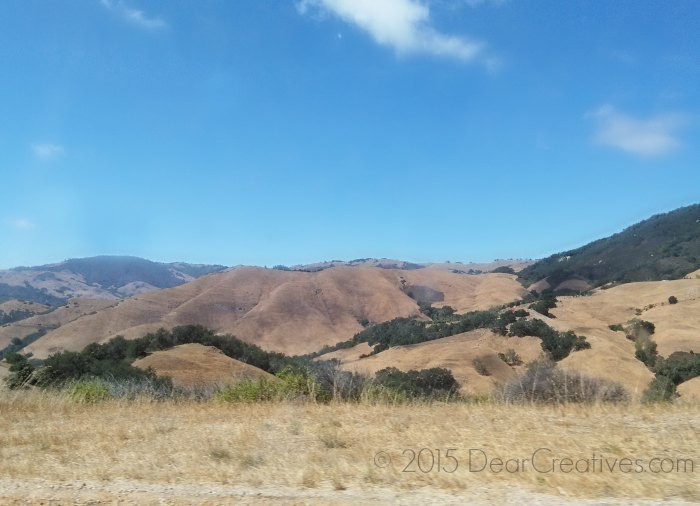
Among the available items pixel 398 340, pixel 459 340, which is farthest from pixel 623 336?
pixel 398 340

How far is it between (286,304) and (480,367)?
214 feet

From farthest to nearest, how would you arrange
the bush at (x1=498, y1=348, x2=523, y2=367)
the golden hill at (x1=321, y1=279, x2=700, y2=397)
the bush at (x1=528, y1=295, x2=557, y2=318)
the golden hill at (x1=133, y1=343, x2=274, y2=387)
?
the bush at (x1=528, y1=295, x2=557, y2=318), the bush at (x1=498, y1=348, x2=523, y2=367), the golden hill at (x1=321, y1=279, x2=700, y2=397), the golden hill at (x1=133, y1=343, x2=274, y2=387)

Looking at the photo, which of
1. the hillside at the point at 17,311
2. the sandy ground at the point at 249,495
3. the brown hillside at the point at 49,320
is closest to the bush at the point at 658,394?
the sandy ground at the point at 249,495

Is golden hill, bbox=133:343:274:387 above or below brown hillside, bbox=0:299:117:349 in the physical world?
below

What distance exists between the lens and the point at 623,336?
41.6 metres

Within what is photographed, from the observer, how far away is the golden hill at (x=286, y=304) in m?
81.4

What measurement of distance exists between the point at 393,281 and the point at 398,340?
6362 cm

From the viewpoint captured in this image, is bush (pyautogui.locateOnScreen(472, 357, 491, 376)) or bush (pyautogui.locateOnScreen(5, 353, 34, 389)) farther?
bush (pyautogui.locateOnScreen(472, 357, 491, 376))

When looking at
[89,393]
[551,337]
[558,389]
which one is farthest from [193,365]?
[551,337]

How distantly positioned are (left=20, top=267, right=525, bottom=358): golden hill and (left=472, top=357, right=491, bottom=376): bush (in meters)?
47.8

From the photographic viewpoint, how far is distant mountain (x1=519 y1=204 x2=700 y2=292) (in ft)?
300

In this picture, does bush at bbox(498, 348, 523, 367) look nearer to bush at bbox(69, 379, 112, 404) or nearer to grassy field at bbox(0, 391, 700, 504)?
bush at bbox(69, 379, 112, 404)

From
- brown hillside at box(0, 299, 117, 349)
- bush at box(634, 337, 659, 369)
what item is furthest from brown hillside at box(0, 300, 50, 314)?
bush at box(634, 337, 659, 369)

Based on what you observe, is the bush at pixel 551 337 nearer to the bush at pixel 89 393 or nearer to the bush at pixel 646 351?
the bush at pixel 646 351
